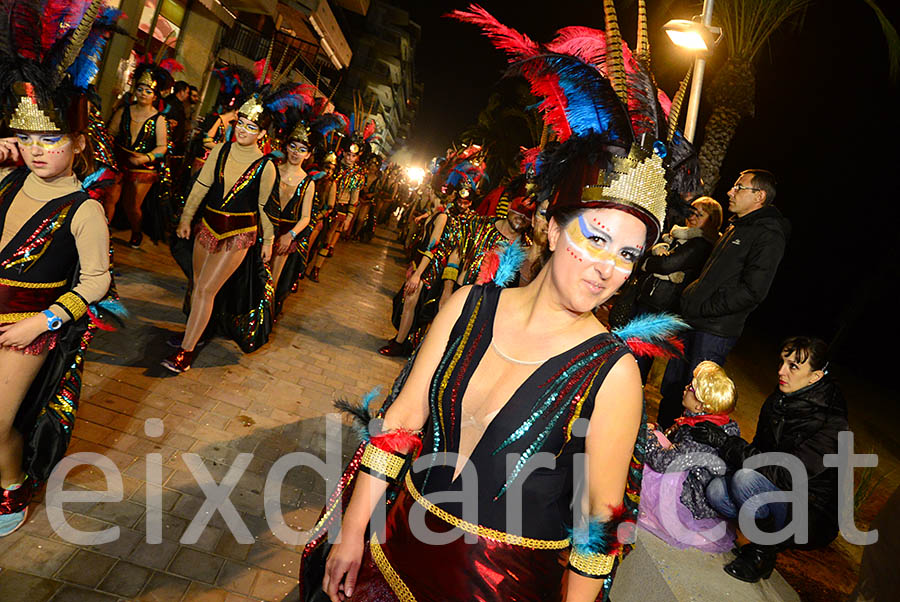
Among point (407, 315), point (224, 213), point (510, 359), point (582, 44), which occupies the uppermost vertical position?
point (582, 44)

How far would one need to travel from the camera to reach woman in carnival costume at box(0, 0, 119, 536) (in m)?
2.59

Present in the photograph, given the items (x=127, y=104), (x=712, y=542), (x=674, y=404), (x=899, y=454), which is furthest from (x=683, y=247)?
(x=127, y=104)

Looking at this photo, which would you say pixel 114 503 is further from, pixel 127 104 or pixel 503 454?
pixel 127 104

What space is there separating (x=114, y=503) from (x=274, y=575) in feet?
3.35

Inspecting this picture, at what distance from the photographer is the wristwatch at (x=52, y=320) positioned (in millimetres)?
2623

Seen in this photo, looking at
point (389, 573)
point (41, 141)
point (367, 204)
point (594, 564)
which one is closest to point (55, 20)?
point (41, 141)

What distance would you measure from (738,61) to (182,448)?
9.34m

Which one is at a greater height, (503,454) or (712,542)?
(503,454)

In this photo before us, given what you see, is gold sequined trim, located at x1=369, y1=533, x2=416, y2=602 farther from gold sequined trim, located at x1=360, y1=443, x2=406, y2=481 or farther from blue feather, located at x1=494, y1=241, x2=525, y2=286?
blue feather, located at x1=494, y1=241, x2=525, y2=286

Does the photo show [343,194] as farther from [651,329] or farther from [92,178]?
[651,329]

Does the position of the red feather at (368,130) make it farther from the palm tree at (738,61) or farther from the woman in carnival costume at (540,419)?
the woman in carnival costume at (540,419)

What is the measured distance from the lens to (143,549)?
2.81 m

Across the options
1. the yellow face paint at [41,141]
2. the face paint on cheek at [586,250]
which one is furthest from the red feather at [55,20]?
the face paint on cheek at [586,250]

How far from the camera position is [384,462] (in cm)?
175
